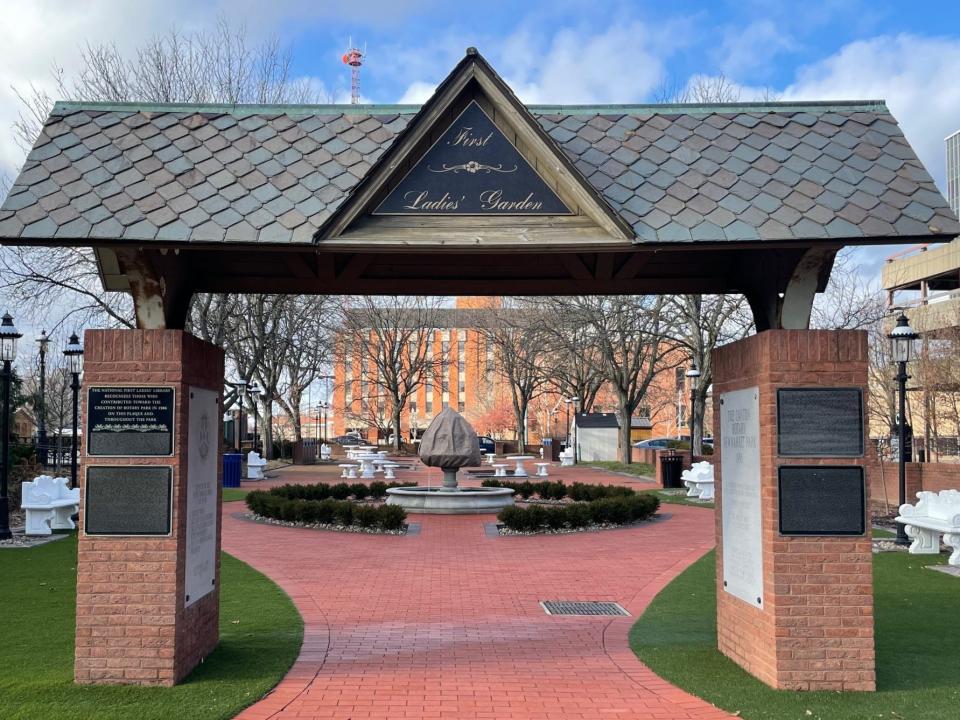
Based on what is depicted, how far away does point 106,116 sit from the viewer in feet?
24.5

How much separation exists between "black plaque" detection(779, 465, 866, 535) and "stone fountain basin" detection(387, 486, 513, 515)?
14430 millimetres

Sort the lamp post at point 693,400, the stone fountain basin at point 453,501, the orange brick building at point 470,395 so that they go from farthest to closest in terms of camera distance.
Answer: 1. the orange brick building at point 470,395
2. the lamp post at point 693,400
3. the stone fountain basin at point 453,501

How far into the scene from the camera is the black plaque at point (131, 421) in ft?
22.8

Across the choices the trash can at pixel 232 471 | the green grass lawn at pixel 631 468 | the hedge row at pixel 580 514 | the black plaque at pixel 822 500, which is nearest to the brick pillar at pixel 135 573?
the black plaque at pixel 822 500

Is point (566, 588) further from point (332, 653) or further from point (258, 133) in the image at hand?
point (258, 133)

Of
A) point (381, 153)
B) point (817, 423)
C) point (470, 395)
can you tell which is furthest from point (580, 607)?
point (470, 395)

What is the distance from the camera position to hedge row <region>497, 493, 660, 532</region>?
1775cm

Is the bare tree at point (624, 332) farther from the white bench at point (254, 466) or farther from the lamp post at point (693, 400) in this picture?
the white bench at point (254, 466)

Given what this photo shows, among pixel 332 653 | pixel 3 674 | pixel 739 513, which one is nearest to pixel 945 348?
pixel 739 513

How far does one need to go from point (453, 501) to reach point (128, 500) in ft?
48.6

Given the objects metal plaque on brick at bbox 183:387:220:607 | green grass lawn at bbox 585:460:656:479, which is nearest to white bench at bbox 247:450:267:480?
green grass lawn at bbox 585:460:656:479

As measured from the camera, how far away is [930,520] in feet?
48.3

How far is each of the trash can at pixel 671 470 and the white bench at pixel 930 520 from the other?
14.1 m

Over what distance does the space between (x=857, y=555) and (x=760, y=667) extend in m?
1.22
